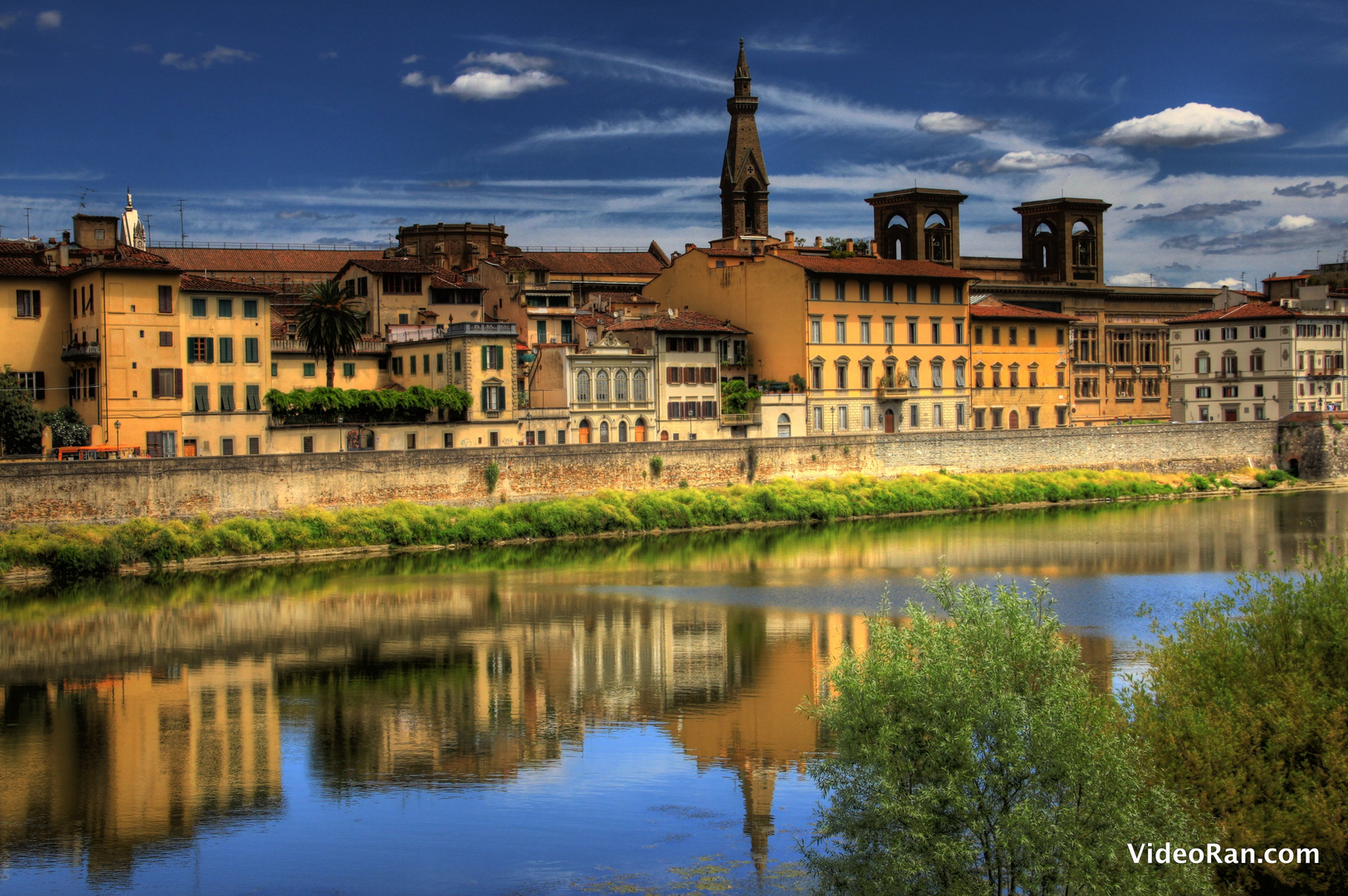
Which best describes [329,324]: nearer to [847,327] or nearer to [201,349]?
[201,349]

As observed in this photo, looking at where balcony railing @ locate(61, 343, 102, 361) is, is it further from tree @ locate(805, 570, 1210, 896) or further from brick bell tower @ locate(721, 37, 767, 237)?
brick bell tower @ locate(721, 37, 767, 237)

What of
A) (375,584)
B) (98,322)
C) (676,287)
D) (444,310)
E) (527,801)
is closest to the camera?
(527,801)

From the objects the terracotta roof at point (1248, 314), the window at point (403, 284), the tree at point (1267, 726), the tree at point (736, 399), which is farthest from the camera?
the terracotta roof at point (1248, 314)

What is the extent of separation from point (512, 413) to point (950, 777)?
46.6 metres

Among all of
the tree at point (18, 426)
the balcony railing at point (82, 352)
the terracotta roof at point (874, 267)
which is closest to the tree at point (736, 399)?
the terracotta roof at point (874, 267)

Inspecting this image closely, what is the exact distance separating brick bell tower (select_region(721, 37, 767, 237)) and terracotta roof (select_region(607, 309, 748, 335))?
86.7 feet

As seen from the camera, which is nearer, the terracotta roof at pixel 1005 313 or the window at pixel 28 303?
the window at pixel 28 303

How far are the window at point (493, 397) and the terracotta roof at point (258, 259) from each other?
2139 cm

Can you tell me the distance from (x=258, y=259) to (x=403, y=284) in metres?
19.2

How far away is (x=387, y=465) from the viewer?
50.7 meters

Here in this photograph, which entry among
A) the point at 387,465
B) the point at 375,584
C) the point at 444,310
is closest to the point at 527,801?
the point at 375,584

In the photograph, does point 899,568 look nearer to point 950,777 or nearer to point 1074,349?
point 950,777

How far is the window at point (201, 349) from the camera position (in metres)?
51.8

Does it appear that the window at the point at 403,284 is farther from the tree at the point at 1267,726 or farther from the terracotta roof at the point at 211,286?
the tree at the point at 1267,726
